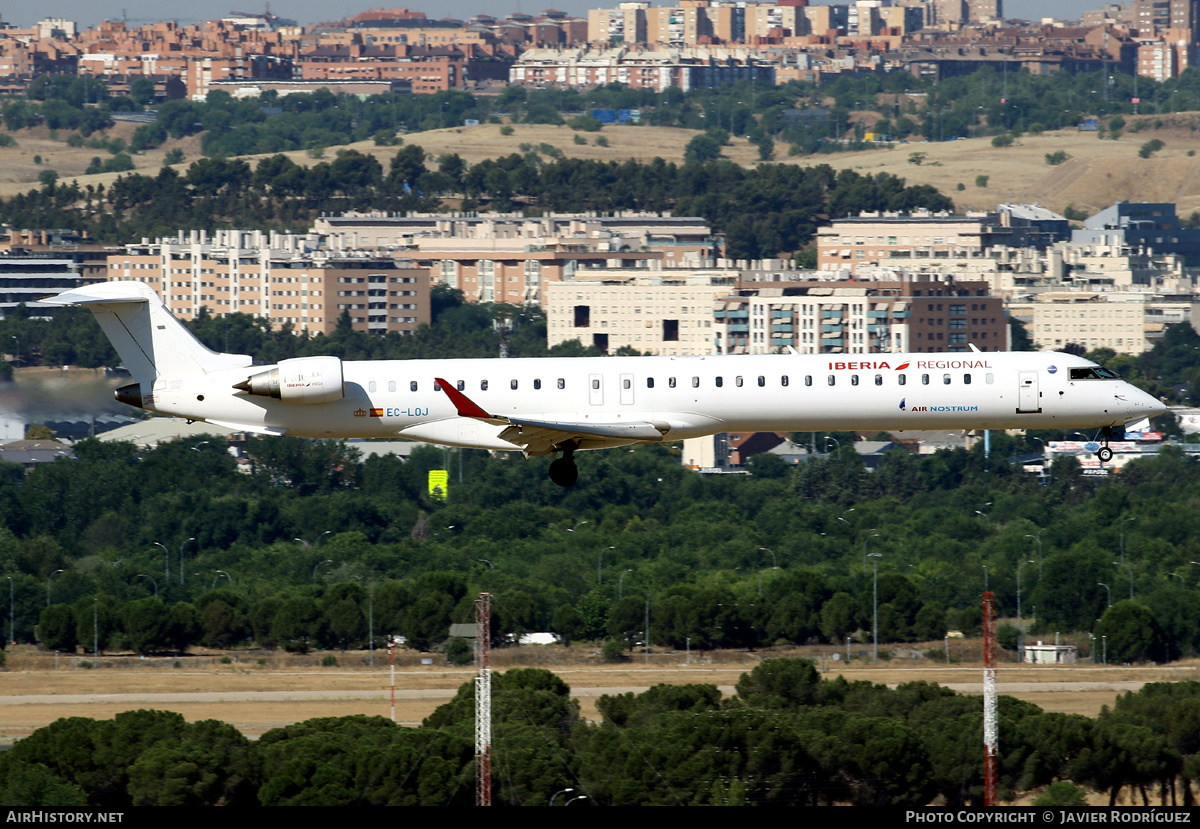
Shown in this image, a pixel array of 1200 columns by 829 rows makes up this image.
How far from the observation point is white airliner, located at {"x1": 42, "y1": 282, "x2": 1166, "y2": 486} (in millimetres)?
52375

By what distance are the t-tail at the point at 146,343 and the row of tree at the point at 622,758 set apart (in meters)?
18.8

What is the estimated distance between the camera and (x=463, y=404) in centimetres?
5141

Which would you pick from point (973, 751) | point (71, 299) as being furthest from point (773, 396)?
point (973, 751)

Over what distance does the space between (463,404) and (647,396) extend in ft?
16.1

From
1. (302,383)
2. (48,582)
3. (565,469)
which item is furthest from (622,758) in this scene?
(48,582)

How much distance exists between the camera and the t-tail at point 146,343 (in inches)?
2158

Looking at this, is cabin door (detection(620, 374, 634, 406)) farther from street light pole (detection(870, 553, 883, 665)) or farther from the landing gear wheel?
street light pole (detection(870, 553, 883, 665))

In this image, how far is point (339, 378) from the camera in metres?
53.1

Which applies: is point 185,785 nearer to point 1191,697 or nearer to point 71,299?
point 71,299

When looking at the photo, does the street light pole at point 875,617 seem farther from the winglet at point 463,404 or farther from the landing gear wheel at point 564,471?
the winglet at point 463,404

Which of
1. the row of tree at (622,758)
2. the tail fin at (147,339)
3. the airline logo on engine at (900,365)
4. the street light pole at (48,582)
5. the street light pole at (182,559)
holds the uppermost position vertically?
the tail fin at (147,339)

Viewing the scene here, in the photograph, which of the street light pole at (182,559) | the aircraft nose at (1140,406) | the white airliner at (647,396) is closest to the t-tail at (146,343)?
the white airliner at (647,396)

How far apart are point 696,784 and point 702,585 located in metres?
64.0

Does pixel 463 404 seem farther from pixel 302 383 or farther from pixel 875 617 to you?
pixel 875 617
